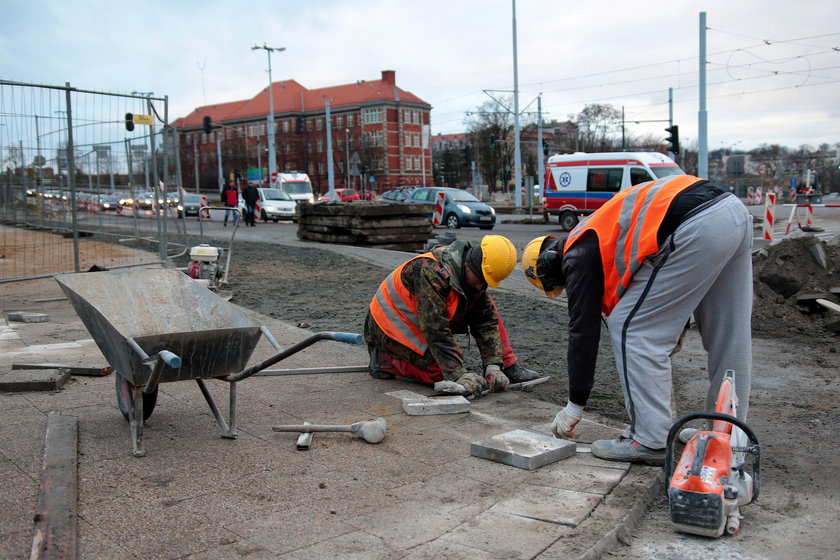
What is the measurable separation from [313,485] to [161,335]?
1.10 m

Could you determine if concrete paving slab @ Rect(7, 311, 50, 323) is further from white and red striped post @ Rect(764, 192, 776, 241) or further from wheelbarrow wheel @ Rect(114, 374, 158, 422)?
white and red striped post @ Rect(764, 192, 776, 241)

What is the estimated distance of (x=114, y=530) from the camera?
3074 mm

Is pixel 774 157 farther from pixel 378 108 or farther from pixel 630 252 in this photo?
pixel 630 252

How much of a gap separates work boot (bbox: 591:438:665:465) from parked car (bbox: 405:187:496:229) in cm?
2070

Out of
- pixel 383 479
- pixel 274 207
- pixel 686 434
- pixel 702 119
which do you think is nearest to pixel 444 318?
pixel 383 479

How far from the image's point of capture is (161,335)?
3.87 m

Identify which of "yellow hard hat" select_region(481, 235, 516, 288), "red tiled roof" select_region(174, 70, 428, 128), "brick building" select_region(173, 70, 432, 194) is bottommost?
"yellow hard hat" select_region(481, 235, 516, 288)

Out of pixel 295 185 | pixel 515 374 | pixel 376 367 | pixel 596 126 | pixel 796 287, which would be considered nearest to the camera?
pixel 515 374

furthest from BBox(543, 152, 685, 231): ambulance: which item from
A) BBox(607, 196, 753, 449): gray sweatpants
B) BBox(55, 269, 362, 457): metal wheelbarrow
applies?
BBox(607, 196, 753, 449): gray sweatpants

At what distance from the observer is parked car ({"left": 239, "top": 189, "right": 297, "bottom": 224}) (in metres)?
31.9

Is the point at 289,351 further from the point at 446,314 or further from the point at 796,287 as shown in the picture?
the point at 796,287

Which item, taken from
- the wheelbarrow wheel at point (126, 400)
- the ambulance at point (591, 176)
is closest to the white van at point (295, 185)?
the ambulance at point (591, 176)

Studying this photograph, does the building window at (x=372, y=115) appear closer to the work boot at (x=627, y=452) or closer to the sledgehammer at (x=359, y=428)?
the sledgehammer at (x=359, y=428)

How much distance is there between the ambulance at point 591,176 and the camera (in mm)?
23672
